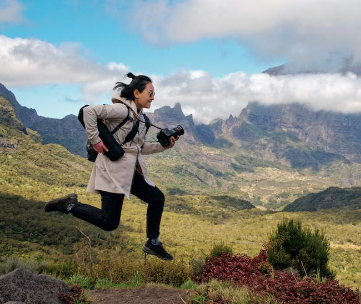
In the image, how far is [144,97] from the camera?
17.1ft

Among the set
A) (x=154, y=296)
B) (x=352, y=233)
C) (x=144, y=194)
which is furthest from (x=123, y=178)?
(x=352, y=233)

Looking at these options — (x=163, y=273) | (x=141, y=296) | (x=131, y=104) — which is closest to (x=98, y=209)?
(x=131, y=104)

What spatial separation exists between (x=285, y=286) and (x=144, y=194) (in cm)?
235

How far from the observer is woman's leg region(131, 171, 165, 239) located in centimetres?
531

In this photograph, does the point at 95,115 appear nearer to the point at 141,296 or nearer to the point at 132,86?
the point at 132,86

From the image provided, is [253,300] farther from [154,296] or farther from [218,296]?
[154,296]

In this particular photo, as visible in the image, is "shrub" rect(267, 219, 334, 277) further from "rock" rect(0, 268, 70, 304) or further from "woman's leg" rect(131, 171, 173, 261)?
"rock" rect(0, 268, 70, 304)

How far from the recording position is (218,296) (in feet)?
15.3

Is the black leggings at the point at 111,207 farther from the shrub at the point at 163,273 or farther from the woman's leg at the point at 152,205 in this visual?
the shrub at the point at 163,273

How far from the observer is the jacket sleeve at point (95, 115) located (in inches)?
184

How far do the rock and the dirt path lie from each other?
74cm

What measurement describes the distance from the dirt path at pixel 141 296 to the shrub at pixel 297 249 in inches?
216

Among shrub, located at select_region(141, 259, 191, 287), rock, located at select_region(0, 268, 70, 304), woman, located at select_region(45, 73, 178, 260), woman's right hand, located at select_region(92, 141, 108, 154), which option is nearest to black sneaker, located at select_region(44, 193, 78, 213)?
woman, located at select_region(45, 73, 178, 260)

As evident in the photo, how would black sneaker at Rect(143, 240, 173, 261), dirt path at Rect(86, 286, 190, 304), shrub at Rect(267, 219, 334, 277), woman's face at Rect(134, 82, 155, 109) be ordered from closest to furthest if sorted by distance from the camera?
1. woman's face at Rect(134, 82, 155, 109)
2. black sneaker at Rect(143, 240, 173, 261)
3. dirt path at Rect(86, 286, 190, 304)
4. shrub at Rect(267, 219, 334, 277)
